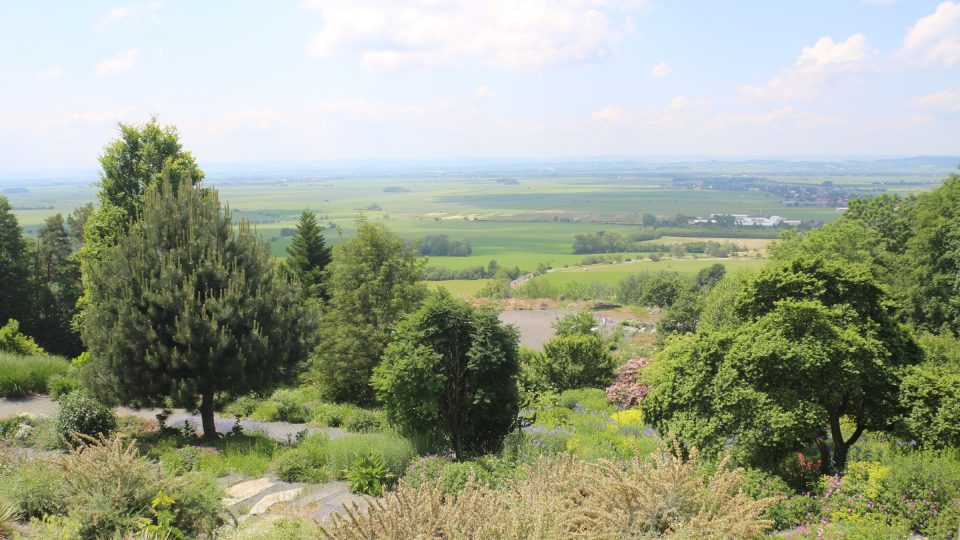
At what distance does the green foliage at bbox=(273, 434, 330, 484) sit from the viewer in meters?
10.7

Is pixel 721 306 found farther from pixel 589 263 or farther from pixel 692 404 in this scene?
pixel 589 263

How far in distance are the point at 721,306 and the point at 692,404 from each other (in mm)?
14717

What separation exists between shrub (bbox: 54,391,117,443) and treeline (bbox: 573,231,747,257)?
92552 mm

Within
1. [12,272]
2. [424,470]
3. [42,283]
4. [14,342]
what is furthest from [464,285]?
[424,470]

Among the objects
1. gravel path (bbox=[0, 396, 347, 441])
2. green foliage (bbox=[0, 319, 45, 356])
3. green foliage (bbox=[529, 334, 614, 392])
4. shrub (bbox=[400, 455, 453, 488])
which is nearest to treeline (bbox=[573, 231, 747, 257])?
green foliage (bbox=[529, 334, 614, 392])

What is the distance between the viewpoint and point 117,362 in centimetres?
1175

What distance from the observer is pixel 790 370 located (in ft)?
29.5

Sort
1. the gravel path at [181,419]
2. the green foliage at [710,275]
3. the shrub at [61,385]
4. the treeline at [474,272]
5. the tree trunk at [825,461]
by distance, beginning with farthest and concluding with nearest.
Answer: the treeline at [474,272]
the green foliage at [710,275]
the shrub at [61,385]
the gravel path at [181,419]
the tree trunk at [825,461]

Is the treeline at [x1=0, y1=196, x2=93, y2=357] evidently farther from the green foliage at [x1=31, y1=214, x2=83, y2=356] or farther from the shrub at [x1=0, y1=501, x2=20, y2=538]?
the shrub at [x1=0, y1=501, x2=20, y2=538]

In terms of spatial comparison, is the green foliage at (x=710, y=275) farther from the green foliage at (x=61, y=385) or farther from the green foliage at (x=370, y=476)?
the green foliage at (x=370, y=476)

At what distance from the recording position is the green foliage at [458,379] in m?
11.2

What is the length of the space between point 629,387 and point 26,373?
17513 mm

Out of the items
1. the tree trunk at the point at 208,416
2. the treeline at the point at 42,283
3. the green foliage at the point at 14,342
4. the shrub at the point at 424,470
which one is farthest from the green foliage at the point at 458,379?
the treeline at the point at 42,283

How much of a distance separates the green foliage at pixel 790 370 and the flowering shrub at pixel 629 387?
25.3 ft
